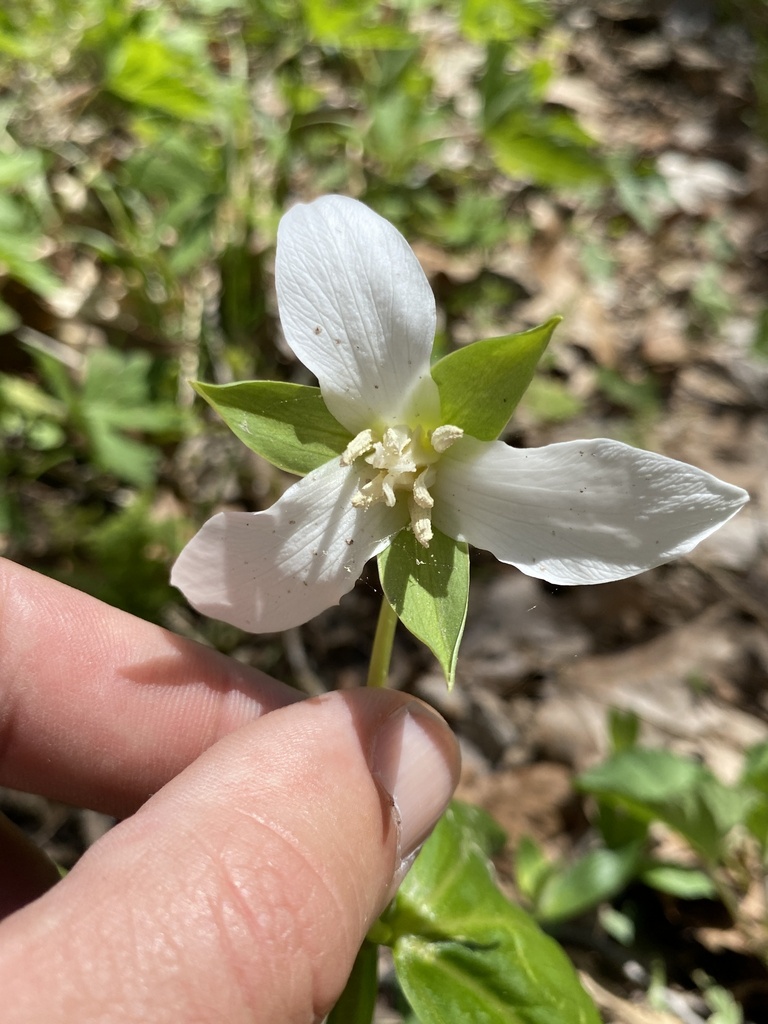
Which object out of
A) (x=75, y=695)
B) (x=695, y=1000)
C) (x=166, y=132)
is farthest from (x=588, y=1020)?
(x=166, y=132)

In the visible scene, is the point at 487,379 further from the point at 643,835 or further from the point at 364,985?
the point at 643,835

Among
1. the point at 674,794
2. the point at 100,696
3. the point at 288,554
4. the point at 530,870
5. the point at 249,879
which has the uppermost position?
the point at 288,554

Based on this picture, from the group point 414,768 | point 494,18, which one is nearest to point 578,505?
point 414,768

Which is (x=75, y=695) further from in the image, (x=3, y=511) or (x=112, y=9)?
(x=112, y=9)

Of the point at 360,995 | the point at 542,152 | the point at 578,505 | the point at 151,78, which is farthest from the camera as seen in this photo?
the point at 542,152

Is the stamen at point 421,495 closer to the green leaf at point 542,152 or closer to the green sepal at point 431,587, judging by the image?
the green sepal at point 431,587

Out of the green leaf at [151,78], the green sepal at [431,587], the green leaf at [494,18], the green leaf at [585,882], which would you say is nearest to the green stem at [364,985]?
the green sepal at [431,587]
